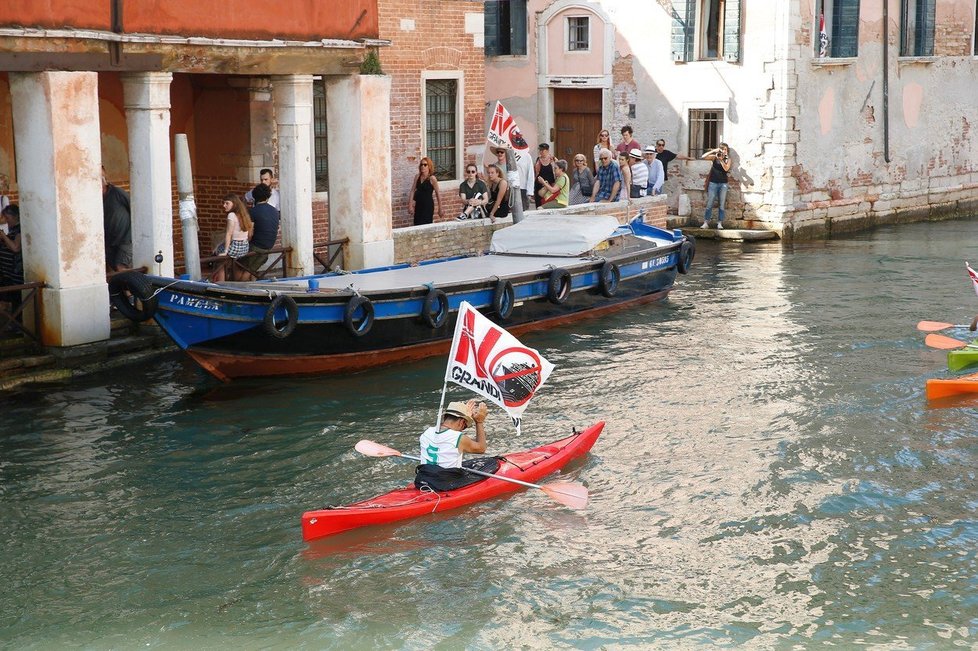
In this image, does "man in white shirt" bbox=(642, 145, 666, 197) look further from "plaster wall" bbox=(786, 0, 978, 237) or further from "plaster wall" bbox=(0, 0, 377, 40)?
"plaster wall" bbox=(0, 0, 377, 40)

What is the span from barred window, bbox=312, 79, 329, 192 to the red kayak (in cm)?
894

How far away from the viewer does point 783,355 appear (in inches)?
633

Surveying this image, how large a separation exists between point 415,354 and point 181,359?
253 centimetres

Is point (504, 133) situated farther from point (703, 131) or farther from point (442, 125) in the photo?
point (703, 131)

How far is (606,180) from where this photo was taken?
23.3m

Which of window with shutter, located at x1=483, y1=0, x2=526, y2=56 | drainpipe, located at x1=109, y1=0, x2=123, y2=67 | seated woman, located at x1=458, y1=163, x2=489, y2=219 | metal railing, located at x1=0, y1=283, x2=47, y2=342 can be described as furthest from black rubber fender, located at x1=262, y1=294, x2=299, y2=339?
window with shutter, located at x1=483, y1=0, x2=526, y2=56

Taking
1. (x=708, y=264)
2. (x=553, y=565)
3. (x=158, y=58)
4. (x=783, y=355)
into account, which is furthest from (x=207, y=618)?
(x=708, y=264)

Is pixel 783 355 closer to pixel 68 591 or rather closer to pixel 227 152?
pixel 227 152

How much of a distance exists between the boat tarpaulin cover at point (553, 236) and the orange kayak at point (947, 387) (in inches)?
220

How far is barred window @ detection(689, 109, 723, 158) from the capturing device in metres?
26.5

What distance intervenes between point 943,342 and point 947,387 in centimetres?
214

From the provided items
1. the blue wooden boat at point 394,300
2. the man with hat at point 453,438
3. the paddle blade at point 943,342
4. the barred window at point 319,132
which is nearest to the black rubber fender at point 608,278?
the blue wooden boat at point 394,300

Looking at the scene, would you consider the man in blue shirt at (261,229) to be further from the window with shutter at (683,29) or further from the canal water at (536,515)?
the window with shutter at (683,29)

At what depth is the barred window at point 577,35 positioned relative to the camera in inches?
1084
